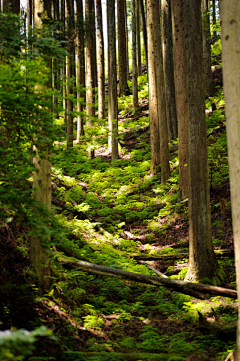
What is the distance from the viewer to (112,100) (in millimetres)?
16156

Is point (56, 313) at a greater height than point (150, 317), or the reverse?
point (56, 313)

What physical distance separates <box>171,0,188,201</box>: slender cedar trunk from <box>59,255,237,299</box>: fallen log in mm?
5127

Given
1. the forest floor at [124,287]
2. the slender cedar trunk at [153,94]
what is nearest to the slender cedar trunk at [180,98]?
the forest floor at [124,287]

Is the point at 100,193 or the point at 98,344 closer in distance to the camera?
the point at 98,344

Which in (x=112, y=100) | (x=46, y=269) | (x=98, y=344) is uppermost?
(x=112, y=100)

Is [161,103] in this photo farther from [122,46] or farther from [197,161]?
[122,46]

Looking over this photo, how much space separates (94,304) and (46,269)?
1196 millimetres

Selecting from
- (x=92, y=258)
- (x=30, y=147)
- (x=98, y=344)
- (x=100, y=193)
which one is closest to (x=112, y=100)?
(x=100, y=193)

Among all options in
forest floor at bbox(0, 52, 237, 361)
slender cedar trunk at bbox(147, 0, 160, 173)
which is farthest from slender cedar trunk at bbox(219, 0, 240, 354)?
slender cedar trunk at bbox(147, 0, 160, 173)

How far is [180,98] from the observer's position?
34.5 feet

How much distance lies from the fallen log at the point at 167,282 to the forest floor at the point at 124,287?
0.78 ft

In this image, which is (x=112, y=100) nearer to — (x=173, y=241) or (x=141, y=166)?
(x=141, y=166)

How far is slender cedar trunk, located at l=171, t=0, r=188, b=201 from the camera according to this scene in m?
10.4

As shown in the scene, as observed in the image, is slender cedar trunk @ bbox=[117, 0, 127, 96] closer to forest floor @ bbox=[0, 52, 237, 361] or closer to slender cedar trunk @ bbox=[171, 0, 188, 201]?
slender cedar trunk @ bbox=[171, 0, 188, 201]
